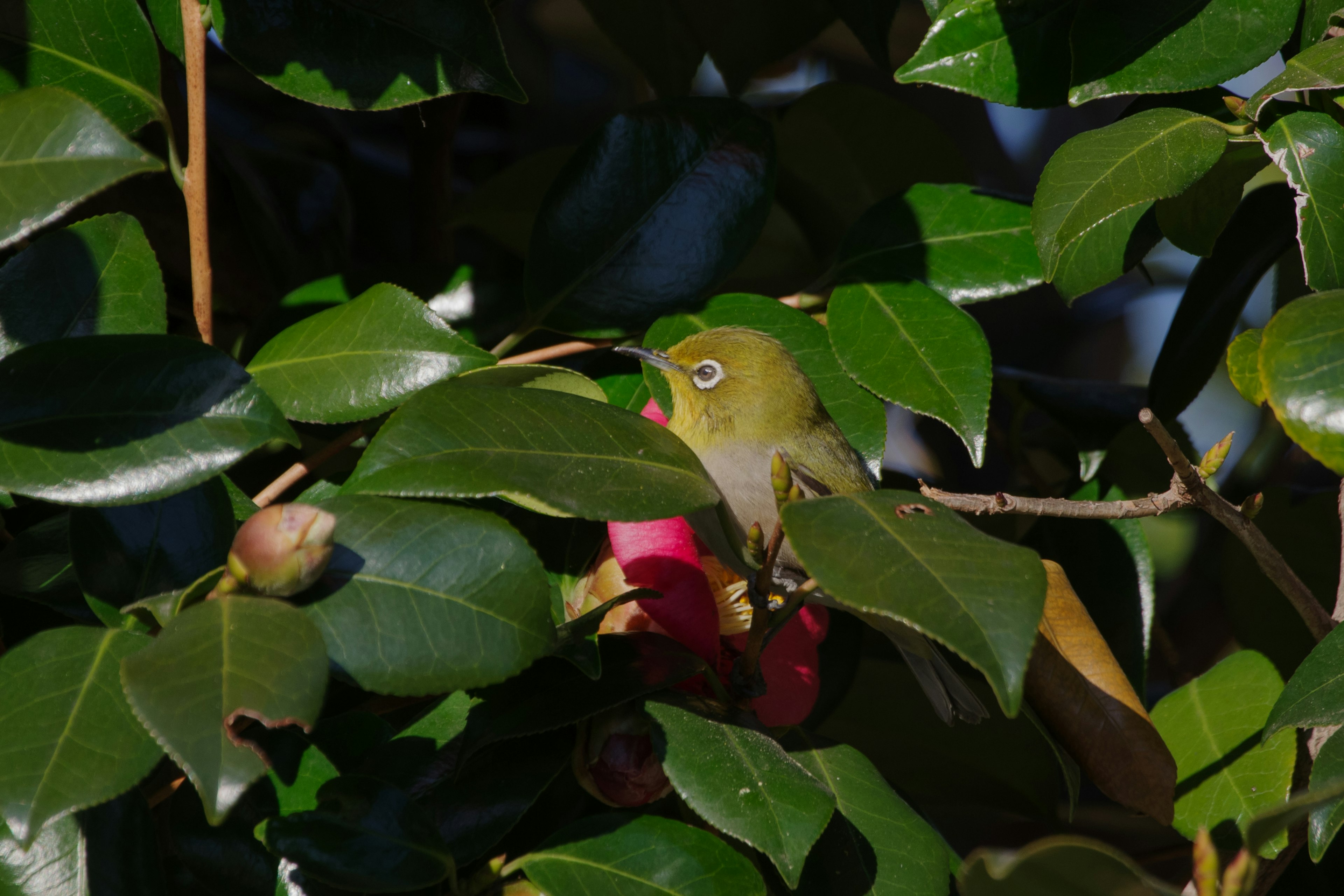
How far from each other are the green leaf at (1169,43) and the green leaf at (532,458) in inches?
19.4

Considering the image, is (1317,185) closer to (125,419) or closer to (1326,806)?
(1326,806)

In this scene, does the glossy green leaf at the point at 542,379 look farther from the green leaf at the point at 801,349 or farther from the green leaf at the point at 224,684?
the green leaf at the point at 224,684

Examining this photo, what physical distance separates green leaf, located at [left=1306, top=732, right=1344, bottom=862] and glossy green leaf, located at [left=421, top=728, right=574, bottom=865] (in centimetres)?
49

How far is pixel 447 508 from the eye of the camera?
0.63 metres

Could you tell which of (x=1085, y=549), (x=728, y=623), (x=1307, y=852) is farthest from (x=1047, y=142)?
(x=728, y=623)

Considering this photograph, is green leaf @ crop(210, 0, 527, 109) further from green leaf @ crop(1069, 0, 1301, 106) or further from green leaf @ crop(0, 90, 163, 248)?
green leaf @ crop(1069, 0, 1301, 106)

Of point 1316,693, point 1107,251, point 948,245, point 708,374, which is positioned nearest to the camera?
point 1316,693

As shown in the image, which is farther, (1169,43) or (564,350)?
(564,350)

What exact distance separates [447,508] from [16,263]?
0.40 m

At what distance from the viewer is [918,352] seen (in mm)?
944

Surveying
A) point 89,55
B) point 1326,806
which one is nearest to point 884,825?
point 1326,806

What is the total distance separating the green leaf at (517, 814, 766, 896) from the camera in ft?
2.30

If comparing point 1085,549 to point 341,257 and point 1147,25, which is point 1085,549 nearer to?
point 1147,25

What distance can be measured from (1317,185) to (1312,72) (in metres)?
0.08
